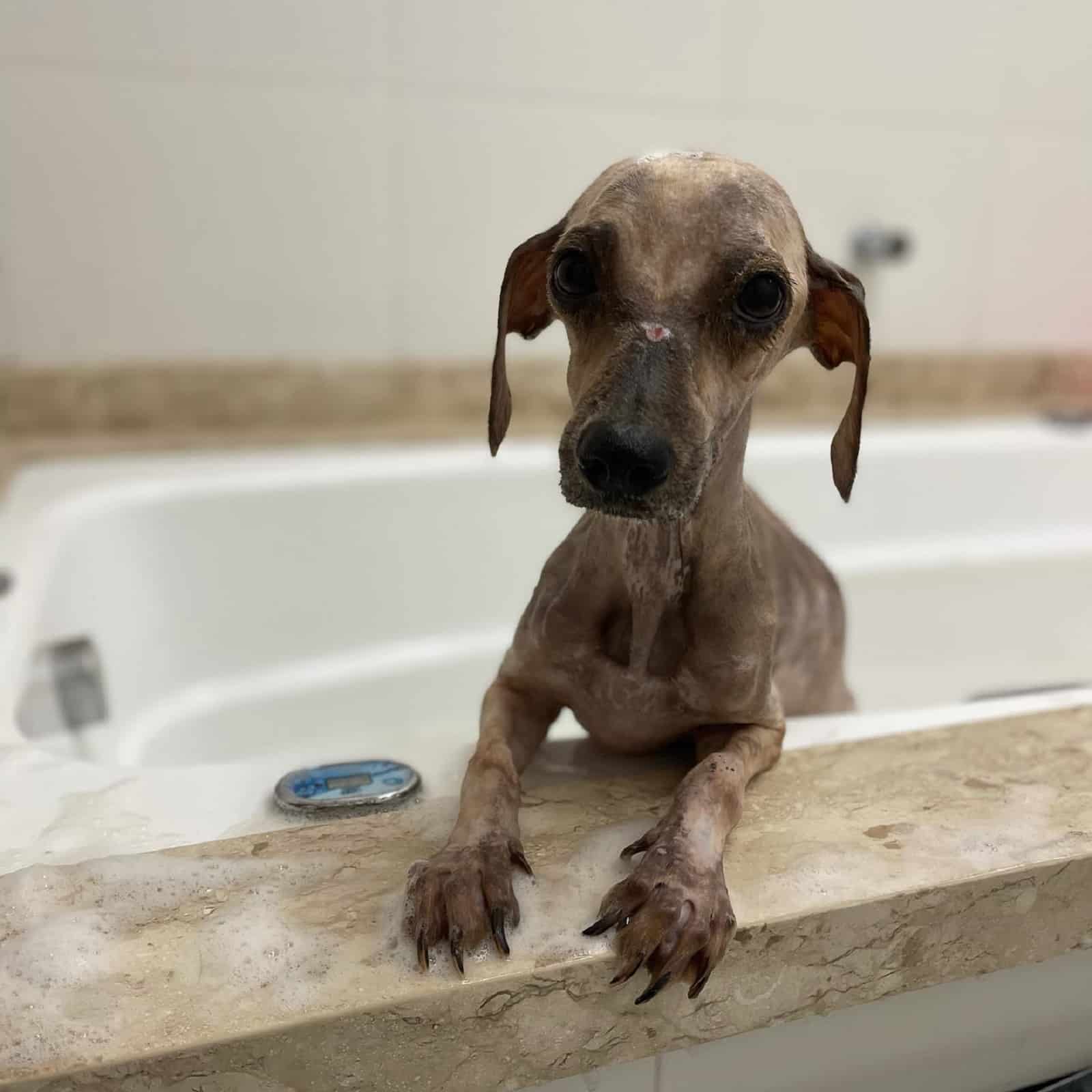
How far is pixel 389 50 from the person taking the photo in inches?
53.9

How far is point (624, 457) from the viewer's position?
476mm

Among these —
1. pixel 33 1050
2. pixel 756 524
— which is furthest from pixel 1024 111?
pixel 33 1050

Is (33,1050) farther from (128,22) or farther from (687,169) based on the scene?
(128,22)

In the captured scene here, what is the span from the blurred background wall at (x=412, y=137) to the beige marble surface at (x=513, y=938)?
992mm

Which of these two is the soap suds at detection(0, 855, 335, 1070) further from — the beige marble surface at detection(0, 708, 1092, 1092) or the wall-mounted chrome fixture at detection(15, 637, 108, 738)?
the wall-mounted chrome fixture at detection(15, 637, 108, 738)

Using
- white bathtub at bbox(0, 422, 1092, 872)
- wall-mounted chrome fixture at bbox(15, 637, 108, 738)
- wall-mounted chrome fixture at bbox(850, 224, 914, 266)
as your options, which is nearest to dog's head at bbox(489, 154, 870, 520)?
white bathtub at bbox(0, 422, 1092, 872)

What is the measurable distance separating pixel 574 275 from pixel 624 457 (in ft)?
0.38

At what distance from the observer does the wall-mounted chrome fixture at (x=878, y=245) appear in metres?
1.61

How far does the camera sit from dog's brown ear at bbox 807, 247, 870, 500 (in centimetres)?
59

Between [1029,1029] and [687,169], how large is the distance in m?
0.56

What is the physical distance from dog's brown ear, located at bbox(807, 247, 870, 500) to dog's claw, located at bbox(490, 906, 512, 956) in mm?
327

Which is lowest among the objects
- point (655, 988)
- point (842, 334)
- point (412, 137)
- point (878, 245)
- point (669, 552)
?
point (655, 988)

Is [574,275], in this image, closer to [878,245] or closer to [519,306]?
[519,306]

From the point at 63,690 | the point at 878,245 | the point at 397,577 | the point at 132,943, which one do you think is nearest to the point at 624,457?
the point at 132,943
